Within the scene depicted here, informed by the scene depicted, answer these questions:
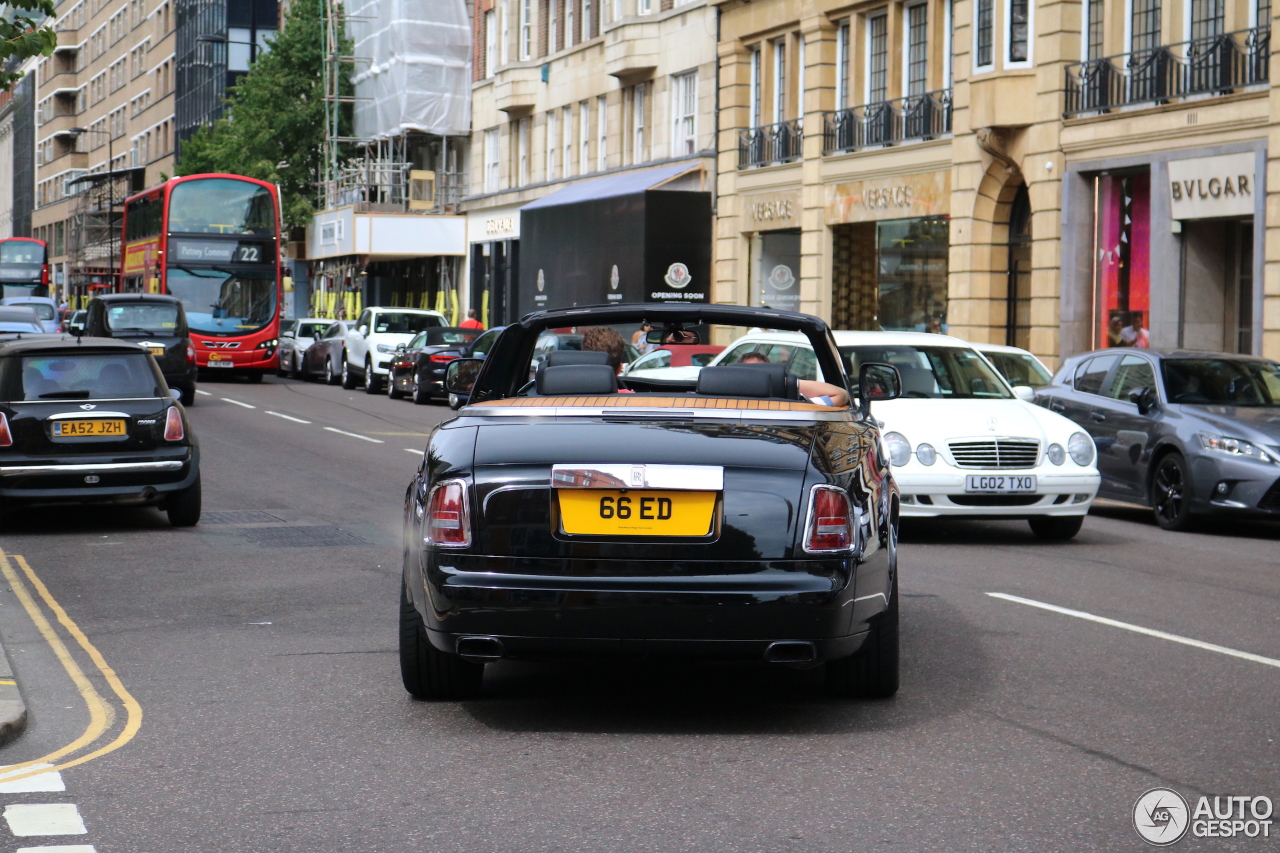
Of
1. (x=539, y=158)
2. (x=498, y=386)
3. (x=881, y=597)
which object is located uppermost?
(x=539, y=158)

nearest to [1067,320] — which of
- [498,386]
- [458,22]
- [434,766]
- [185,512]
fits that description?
[185,512]

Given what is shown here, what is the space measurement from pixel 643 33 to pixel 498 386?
37.2 m

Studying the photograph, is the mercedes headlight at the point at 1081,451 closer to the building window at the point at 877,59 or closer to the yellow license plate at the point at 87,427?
the yellow license plate at the point at 87,427

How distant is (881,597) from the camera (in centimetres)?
650

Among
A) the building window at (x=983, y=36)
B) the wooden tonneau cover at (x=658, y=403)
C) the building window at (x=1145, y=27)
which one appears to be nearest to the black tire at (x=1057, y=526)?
the wooden tonneau cover at (x=658, y=403)

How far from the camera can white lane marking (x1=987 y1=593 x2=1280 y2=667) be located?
8.19 m

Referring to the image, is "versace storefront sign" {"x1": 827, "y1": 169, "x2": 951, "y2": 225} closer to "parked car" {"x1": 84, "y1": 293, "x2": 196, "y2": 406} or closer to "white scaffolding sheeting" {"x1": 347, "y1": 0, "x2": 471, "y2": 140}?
"parked car" {"x1": 84, "y1": 293, "x2": 196, "y2": 406}

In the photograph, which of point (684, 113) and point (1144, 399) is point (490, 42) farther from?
point (1144, 399)

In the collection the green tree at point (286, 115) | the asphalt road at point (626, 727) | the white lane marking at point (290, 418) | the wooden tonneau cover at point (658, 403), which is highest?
the green tree at point (286, 115)

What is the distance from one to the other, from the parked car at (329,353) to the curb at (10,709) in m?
33.4

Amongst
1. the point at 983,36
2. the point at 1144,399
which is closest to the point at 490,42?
the point at 983,36

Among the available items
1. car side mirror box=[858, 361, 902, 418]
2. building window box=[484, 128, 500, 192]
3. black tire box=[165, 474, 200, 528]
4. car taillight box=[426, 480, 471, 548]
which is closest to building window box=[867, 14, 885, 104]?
car side mirror box=[858, 361, 902, 418]

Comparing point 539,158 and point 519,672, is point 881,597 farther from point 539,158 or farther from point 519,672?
point 539,158

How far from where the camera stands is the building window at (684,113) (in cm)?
4203
